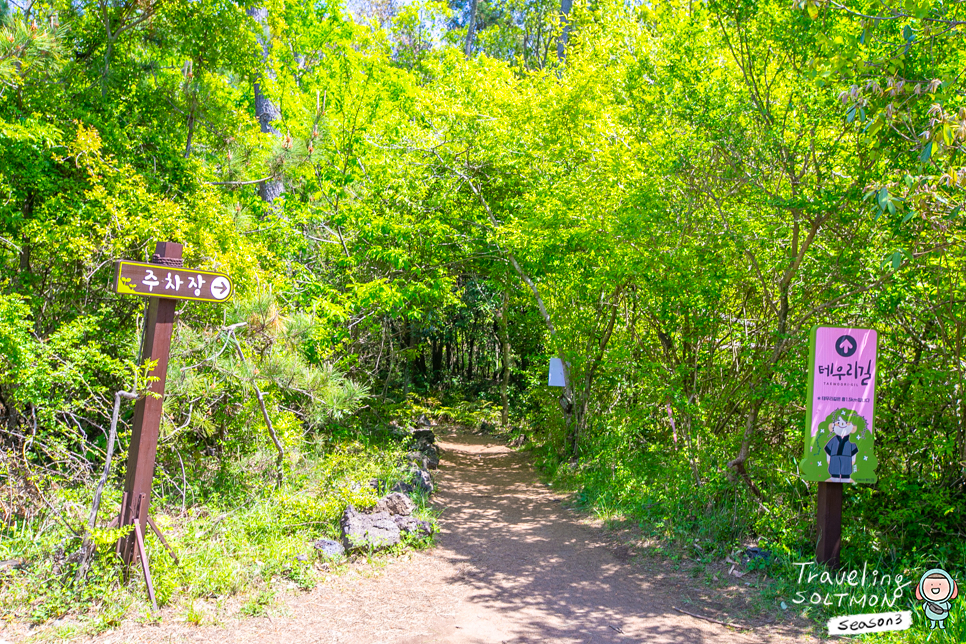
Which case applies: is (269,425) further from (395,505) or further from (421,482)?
(421,482)

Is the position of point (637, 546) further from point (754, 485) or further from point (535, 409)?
point (535, 409)

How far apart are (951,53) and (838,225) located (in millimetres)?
1441

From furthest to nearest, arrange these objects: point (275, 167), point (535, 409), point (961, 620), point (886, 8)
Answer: point (535, 409)
point (275, 167)
point (886, 8)
point (961, 620)

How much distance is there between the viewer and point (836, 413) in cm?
482

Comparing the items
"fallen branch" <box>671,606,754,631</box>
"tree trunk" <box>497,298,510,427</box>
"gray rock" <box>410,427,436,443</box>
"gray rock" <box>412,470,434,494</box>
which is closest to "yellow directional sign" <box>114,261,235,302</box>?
"gray rock" <box>412,470,434,494</box>

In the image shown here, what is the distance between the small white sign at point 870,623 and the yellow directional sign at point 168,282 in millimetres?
4716

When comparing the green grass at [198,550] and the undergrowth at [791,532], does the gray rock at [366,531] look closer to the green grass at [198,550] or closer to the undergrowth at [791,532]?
the green grass at [198,550]

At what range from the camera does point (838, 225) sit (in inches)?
215

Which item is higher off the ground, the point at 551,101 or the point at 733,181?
the point at 551,101

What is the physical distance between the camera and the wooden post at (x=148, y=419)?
4.36 meters

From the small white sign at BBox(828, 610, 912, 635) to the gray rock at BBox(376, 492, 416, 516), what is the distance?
3.67 meters

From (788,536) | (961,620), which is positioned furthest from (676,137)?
(961,620)

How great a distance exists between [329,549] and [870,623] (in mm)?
3898

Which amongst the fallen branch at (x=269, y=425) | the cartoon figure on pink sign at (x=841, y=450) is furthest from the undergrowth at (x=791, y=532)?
the fallen branch at (x=269, y=425)
